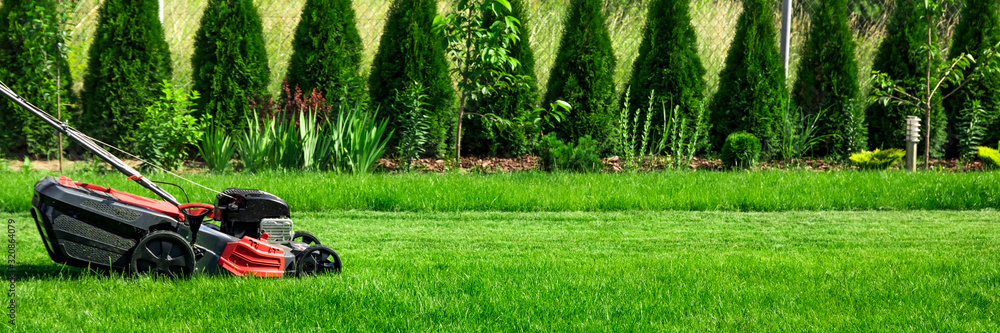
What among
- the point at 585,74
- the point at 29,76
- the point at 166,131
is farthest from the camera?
the point at 585,74

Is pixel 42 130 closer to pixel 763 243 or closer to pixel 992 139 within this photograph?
pixel 763 243

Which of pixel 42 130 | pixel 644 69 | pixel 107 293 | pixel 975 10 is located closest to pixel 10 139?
pixel 42 130

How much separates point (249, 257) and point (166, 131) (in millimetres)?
4961

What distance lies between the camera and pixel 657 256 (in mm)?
4543

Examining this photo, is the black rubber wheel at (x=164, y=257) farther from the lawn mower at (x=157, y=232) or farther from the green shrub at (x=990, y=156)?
the green shrub at (x=990, y=156)

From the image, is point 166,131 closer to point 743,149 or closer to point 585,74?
point 585,74

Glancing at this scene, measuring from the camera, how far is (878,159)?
8.59m

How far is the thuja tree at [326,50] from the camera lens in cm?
881

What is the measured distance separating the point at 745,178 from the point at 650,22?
2606 millimetres

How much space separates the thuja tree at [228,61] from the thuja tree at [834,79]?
6.40 metres

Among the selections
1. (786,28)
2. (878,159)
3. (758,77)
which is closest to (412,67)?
(758,77)

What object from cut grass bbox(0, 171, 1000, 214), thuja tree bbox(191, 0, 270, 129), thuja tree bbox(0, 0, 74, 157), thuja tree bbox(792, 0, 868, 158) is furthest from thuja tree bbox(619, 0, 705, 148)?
thuja tree bbox(0, 0, 74, 157)

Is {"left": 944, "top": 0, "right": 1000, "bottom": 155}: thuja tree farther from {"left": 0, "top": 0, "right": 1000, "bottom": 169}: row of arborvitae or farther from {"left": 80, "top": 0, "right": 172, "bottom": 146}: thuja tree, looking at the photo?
{"left": 80, "top": 0, "right": 172, "bottom": 146}: thuja tree

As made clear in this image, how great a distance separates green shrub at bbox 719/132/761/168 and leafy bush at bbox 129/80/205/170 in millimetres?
5672
